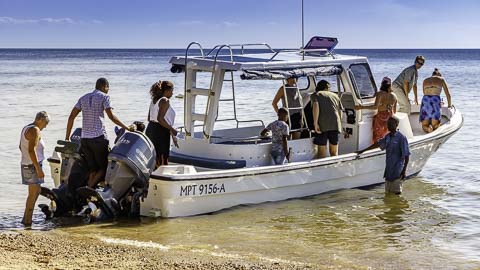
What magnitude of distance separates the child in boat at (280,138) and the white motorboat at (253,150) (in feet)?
0.40

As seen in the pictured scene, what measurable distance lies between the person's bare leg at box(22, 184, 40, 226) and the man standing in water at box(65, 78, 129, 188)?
0.71 metres

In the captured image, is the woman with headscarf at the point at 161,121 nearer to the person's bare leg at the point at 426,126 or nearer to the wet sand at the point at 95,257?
the wet sand at the point at 95,257

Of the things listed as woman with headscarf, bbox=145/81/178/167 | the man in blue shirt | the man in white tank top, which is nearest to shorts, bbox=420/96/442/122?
the man in blue shirt

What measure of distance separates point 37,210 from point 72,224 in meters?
1.21

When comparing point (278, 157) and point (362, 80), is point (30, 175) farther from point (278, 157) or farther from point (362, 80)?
point (362, 80)

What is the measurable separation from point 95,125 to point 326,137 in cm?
350

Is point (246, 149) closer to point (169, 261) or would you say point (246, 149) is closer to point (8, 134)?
point (169, 261)

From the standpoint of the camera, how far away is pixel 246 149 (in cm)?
1038

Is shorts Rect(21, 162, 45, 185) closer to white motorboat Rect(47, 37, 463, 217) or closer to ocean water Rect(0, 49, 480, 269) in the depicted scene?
ocean water Rect(0, 49, 480, 269)

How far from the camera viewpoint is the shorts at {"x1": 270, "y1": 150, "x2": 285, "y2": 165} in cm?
1041

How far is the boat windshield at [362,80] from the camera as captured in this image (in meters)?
11.7

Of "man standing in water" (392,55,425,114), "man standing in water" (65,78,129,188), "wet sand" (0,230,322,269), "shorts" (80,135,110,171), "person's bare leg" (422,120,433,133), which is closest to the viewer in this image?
"wet sand" (0,230,322,269)

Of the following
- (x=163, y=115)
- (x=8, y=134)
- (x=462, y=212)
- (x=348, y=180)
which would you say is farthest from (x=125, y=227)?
(x=8, y=134)

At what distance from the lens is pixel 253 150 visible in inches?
411
